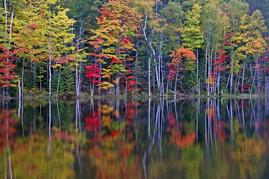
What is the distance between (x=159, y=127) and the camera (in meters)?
17.3

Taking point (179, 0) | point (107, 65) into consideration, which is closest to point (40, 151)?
point (107, 65)

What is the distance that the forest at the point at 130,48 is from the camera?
3500cm

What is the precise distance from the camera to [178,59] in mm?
41750

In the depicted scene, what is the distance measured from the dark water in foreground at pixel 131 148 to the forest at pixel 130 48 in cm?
1583

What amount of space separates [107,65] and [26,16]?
869 cm

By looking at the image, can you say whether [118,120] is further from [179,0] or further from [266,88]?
[266,88]

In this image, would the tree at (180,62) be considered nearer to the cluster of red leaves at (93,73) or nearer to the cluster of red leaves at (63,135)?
the cluster of red leaves at (93,73)

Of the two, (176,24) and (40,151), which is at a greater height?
(176,24)

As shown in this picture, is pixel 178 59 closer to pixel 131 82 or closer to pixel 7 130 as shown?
pixel 131 82

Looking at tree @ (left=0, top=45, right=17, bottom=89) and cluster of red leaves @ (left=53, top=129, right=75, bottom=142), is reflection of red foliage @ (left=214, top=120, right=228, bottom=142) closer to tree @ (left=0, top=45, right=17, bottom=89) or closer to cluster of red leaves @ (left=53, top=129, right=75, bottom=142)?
cluster of red leaves @ (left=53, top=129, right=75, bottom=142)

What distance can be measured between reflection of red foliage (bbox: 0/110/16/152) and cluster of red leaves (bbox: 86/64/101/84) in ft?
58.6

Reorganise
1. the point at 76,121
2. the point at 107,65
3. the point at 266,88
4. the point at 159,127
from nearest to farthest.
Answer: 1. the point at 159,127
2. the point at 76,121
3. the point at 107,65
4. the point at 266,88

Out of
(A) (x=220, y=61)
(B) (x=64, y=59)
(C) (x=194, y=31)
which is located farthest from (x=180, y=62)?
(B) (x=64, y=59)

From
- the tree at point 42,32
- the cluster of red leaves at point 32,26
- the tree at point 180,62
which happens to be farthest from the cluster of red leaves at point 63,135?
the tree at point 180,62
